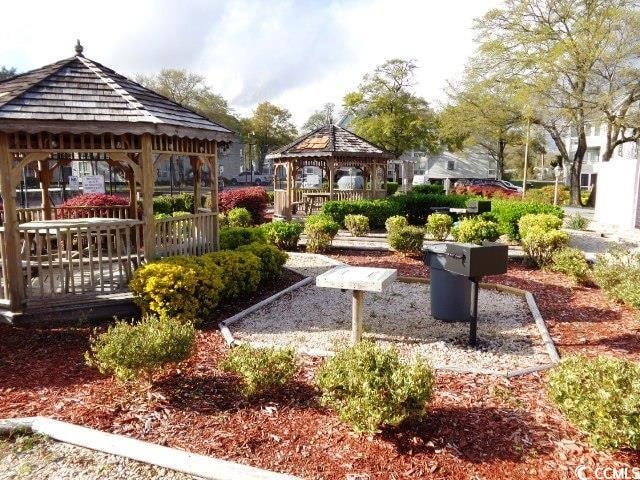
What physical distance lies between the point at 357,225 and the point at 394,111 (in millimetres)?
27224

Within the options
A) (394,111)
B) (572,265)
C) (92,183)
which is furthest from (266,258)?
(394,111)

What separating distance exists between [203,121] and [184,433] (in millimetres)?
6447

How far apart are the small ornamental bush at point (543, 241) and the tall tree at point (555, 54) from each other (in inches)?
729

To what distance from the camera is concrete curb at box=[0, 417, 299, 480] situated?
3490 mm

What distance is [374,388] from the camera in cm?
385

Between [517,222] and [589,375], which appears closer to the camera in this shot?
[589,375]

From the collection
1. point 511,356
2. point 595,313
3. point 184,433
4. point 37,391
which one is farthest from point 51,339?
point 595,313

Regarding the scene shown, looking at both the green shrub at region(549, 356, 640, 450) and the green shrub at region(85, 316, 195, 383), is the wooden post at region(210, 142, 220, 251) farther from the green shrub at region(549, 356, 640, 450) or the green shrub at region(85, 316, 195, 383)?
the green shrub at region(549, 356, 640, 450)

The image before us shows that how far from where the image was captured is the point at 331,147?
19.3m

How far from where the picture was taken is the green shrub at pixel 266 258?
933 cm

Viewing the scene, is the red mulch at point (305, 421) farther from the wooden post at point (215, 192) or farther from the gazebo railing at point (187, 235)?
the wooden post at point (215, 192)

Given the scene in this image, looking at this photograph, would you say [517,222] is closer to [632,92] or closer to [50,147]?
[50,147]

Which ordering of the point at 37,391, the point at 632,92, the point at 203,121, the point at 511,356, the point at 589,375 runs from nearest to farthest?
the point at 589,375
the point at 37,391
the point at 511,356
the point at 203,121
the point at 632,92
